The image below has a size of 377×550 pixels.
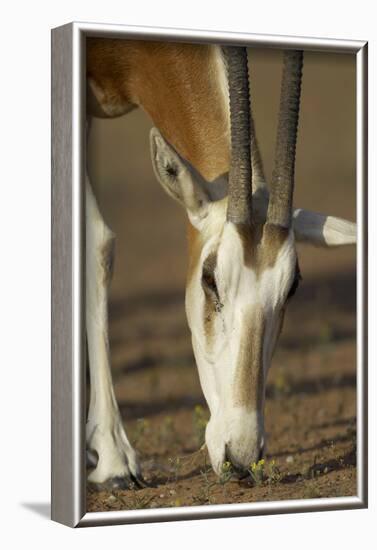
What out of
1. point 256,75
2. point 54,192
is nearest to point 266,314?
point 54,192

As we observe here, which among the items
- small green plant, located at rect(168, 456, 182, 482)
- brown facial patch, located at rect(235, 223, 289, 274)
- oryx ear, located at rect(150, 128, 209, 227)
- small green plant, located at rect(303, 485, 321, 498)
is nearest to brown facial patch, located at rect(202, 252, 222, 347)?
brown facial patch, located at rect(235, 223, 289, 274)

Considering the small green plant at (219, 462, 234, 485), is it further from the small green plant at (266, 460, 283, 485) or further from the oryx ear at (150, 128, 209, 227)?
the oryx ear at (150, 128, 209, 227)

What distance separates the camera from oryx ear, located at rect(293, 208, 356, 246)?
716cm

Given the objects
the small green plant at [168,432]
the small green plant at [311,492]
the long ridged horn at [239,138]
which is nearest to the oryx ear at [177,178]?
the long ridged horn at [239,138]

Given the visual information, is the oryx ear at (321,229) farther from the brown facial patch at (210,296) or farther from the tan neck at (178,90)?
the brown facial patch at (210,296)

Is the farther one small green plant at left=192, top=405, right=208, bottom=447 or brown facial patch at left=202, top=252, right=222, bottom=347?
small green plant at left=192, top=405, right=208, bottom=447

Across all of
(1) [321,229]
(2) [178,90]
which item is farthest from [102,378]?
(2) [178,90]

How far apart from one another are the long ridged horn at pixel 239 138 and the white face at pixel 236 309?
0.09 meters

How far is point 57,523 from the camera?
21.6 ft

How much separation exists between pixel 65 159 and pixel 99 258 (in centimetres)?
56

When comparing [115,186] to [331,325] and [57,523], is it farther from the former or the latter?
[57,523]

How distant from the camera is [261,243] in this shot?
22.3 feet

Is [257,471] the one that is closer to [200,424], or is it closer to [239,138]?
[200,424]

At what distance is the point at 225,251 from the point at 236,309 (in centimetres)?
26
